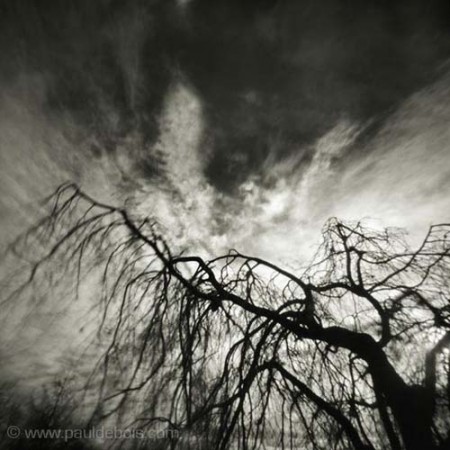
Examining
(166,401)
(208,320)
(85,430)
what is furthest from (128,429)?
(208,320)

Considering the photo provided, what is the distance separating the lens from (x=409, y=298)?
13.3 ft

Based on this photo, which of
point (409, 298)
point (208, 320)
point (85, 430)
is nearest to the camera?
point (85, 430)

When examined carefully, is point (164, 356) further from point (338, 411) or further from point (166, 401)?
point (338, 411)

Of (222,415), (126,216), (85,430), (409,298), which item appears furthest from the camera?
(409,298)

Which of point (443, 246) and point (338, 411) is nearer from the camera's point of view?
point (338, 411)

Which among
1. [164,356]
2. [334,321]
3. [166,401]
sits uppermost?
[334,321]

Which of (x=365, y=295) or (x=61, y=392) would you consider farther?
(x=61, y=392)

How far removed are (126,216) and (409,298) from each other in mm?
4273

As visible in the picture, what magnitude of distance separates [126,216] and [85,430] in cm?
264

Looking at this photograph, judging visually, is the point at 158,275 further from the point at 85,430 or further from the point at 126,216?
the point at 85,430

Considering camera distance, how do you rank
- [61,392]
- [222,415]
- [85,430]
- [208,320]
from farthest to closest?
1. [61,392]
2. [208,320]
3. [85,430]
4. [222,415]

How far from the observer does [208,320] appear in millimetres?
3768

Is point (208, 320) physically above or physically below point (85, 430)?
above

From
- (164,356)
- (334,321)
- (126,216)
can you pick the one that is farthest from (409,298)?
(126,216)
